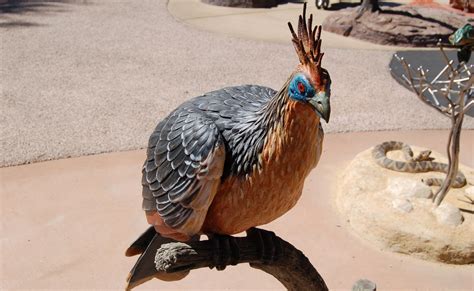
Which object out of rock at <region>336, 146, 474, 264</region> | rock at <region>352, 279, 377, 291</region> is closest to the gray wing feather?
rock at <region>352, 279, 377, 291</region>

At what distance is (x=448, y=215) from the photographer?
514 cm

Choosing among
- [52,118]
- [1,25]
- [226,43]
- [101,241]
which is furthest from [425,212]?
[1,25]

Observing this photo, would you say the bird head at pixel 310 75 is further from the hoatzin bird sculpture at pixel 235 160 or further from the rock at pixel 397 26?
the rock at pixel 397 26

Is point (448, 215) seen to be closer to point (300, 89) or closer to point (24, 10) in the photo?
point (300, 89)

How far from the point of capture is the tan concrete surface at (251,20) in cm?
1166

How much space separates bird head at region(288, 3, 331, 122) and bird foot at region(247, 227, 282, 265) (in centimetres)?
80

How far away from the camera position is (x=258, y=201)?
2404 millimetres

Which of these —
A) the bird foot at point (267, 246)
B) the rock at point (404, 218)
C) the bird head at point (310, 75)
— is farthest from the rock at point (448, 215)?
the bird head at point (310, 75)

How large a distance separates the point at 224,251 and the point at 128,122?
17.4ft

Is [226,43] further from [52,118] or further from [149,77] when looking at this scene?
[52,118]

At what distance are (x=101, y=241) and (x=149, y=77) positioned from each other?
4.53 metres

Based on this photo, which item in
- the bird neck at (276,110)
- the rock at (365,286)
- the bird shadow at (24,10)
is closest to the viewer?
the bird neck at (276,110)

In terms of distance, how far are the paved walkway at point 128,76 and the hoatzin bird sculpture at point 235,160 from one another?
448cm

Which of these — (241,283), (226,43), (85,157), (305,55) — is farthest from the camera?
(226,43)
